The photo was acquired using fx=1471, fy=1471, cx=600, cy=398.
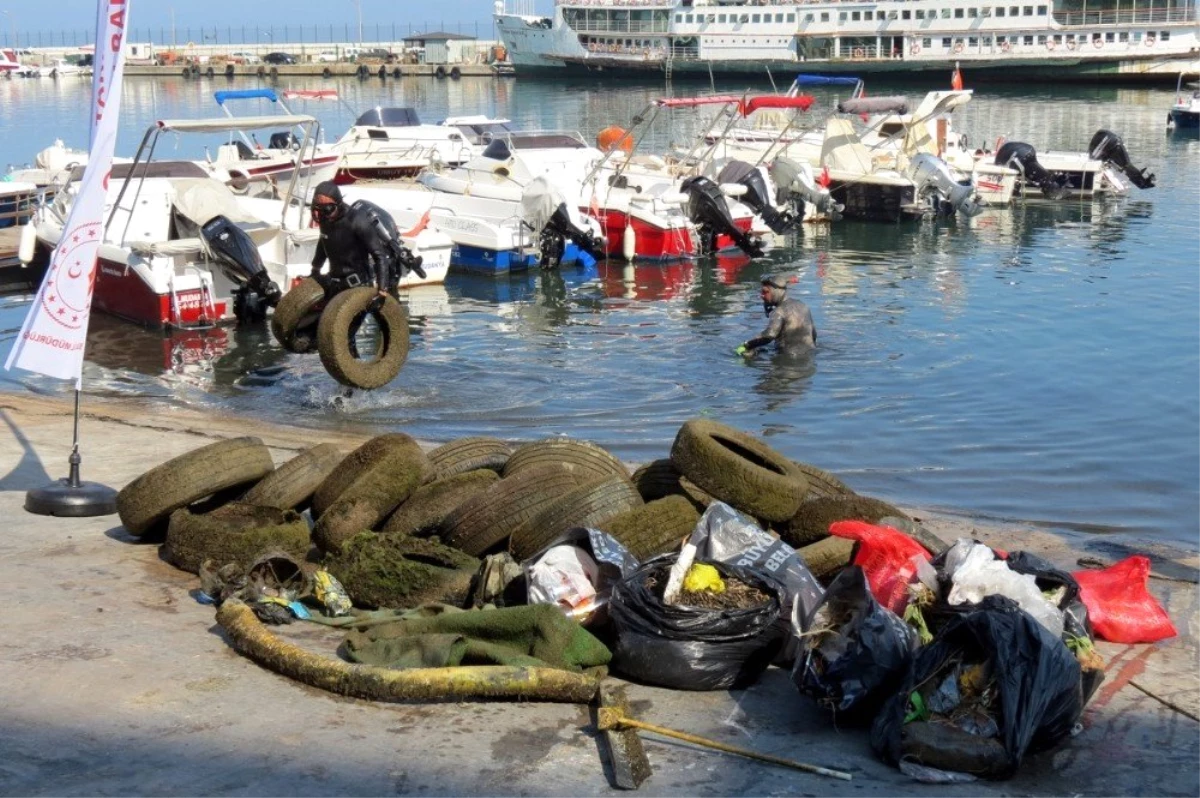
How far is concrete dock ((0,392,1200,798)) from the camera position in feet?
17.0

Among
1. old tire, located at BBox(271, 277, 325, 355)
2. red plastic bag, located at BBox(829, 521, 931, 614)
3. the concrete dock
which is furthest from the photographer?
old tire, located at BBox(271, 277, 325, 355)

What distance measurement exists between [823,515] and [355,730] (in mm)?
3200

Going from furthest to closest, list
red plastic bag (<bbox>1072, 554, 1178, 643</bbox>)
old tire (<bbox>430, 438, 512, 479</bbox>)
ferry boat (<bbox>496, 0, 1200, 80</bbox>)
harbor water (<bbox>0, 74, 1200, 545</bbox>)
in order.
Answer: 1. ferry boat (<bbox>496, 0, 1200, 80</bbox>)
2. harbor water (<bbox>0, 74, 1200, 545</bbox>)
3. old tire (<bbox>430, 438, 512, 479</bbox>)
4. red plastic bag (<bbox>1072, 554, 1178, 643</bbox>)

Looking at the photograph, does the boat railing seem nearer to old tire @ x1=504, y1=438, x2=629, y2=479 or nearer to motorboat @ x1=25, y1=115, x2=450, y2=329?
motorboat @ x1=25, y1=115, x2=450, y2=329

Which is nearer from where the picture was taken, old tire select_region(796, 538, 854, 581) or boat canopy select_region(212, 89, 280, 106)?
old tire select_region(796, 538, 854, 581)

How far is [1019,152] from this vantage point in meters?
34.5

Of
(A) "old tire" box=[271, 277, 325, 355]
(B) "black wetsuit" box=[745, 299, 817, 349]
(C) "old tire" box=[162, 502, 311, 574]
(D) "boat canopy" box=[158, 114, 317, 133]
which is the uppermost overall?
(D) "boat canopy" box=[158, 114, 317, 133]

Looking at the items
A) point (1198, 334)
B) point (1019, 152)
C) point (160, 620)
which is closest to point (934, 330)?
point (1198, 334)

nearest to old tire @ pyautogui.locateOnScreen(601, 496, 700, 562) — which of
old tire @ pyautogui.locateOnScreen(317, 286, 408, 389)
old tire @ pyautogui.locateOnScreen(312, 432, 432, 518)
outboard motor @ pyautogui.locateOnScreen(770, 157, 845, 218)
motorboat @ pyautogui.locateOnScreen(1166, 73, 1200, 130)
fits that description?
old tire @ pyautogui.locateOnScreen(312, 432, 432, 518)

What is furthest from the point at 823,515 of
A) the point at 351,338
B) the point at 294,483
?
the point at 351,338

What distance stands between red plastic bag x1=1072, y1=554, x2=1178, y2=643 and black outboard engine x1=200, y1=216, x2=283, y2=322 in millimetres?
12896

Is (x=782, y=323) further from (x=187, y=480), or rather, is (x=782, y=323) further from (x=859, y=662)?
(x=859, y=662)

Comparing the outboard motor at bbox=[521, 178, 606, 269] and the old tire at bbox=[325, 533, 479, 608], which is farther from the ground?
the outboard motor at bbox=[521, 178, 606, 269]

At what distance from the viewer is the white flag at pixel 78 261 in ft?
28.0
